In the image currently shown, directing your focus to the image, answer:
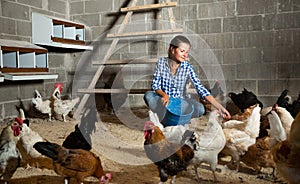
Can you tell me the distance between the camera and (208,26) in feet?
11.4

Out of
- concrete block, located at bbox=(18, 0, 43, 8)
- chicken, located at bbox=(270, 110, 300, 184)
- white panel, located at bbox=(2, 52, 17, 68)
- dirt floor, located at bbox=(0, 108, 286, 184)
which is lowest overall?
dirt floor, located at bbox=(0, 108, 286, 184)

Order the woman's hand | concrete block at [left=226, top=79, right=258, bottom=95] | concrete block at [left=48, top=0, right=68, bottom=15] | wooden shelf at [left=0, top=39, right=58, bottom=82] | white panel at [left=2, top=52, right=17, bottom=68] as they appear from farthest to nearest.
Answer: concrete block at [left=48, top=0, right=68, bottom=15] → concrete block at [left=226, top=79, right=258, bottom=95] → white panel at [left=2, top=52, right=17, bottom=68] → wooden shelf at [left=0, top=39, right=58, bottom=82] → the woman's hand

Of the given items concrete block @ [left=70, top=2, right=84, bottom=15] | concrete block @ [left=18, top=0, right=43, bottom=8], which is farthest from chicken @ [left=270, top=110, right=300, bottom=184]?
concrete block @ [left=70, top=2, right=84, bottom=15]

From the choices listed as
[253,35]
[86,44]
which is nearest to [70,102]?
[86,44]

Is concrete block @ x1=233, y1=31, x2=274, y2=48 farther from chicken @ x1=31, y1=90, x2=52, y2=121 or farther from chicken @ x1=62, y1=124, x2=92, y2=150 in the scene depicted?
chicken @ x1=62, y1=124, x2=92, y2=150

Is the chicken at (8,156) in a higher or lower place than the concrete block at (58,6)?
lower

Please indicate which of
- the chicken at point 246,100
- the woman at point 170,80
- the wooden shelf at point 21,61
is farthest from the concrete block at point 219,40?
the wooden shelf at point 21,61

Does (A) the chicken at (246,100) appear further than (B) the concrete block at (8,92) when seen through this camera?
No

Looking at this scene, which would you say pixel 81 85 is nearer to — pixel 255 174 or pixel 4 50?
pixel 4 50

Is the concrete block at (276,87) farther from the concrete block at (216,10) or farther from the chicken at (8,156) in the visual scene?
the chicken at (8,156)

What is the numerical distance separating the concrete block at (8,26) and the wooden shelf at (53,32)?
10.2 inches

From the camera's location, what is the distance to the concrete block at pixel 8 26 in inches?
119

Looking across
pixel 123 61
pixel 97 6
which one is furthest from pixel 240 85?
pixel 97 6

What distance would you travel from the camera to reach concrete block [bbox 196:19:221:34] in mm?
3432
